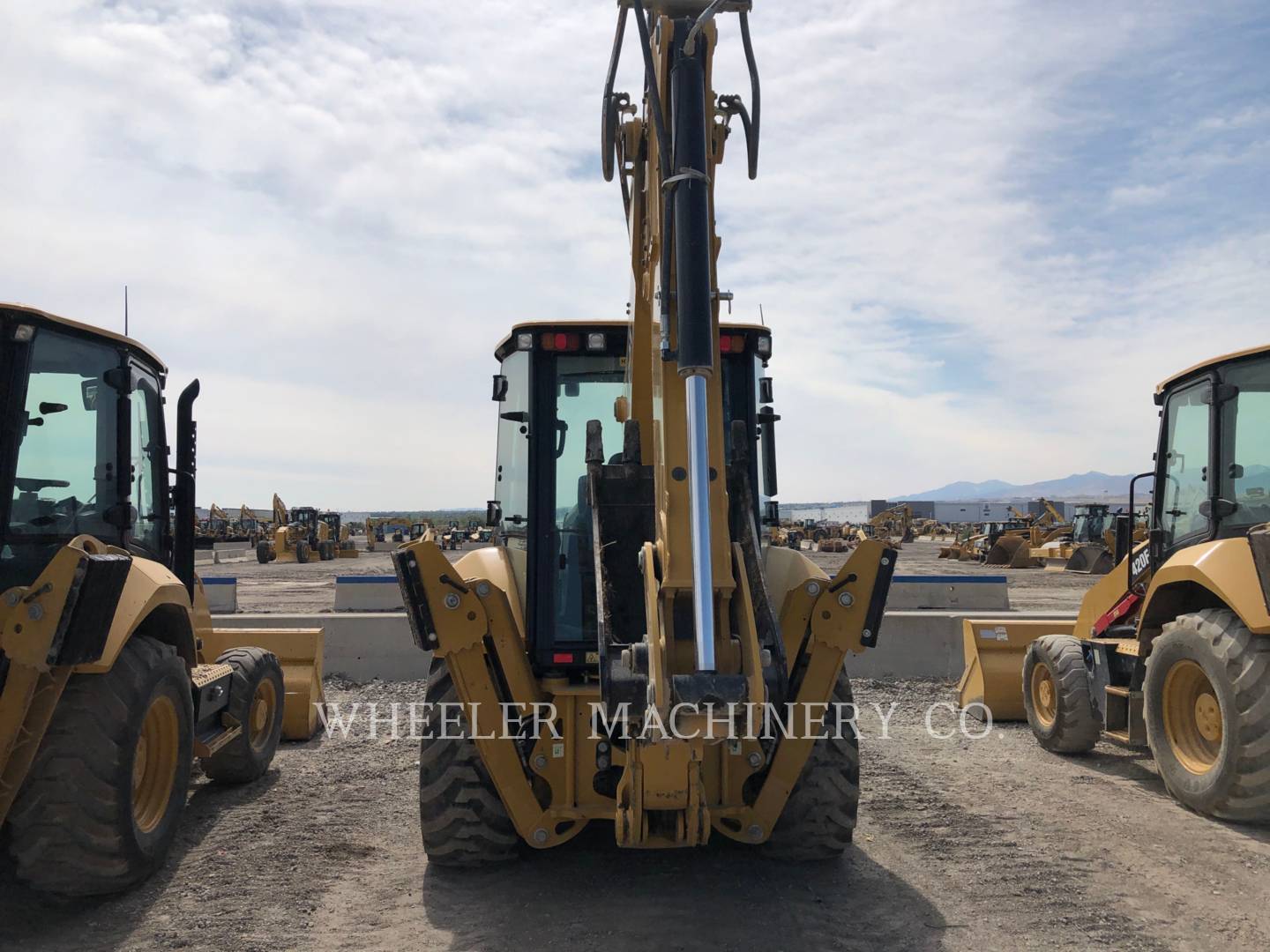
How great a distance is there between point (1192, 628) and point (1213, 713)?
483mm

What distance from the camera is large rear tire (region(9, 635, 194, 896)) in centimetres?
391

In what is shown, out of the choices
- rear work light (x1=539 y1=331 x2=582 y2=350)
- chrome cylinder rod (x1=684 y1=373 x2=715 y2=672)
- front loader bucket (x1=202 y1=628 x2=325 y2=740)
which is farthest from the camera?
front loader bucket (x1=202 y1=628 x2=325 y2=740)

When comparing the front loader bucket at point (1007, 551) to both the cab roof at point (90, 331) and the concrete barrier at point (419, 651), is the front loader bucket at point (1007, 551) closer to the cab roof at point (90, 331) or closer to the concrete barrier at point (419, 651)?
the concrete barrier at point (419, 651)

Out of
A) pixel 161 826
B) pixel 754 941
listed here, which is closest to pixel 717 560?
pixel 754 941

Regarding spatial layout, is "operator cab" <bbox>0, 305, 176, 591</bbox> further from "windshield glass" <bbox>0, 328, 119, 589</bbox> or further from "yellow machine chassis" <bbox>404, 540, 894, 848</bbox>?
"yellow machine chassis" <bbox>404, 540, 894, 848</bbox>

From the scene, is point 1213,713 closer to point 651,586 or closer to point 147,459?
point 651,586

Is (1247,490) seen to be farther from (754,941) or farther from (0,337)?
(0,337)

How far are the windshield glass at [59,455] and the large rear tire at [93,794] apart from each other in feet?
1.95

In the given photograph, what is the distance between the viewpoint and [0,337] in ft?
13.7

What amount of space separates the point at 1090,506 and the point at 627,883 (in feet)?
104

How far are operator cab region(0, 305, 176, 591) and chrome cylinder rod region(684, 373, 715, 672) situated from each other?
9.48 ft

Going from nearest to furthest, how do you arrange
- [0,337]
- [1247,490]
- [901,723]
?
1. [0,337]
2. [1247,490]
3. [901,723]

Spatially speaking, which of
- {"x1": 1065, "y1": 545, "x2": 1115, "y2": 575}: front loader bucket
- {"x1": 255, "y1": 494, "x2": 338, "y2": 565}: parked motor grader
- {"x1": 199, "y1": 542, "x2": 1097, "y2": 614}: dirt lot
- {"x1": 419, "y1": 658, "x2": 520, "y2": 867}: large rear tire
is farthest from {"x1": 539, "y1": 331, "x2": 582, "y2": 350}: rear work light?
{"x1": 255, "y1": 494, "x2": 338, "y2": 565}: parked motor grader

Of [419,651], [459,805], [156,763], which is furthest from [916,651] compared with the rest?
[156,763]
